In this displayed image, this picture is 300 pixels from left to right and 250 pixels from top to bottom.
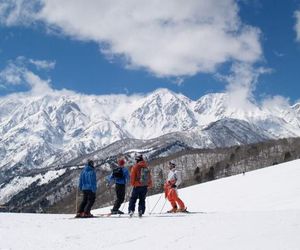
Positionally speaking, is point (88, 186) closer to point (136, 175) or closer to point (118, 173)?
point (118, 173)

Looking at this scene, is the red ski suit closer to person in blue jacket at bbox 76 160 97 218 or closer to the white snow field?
person in blue jacket at bbox 76 160 97 218

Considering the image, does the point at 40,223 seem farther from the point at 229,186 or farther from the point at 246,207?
the point at 229,186

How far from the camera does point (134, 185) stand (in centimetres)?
1950

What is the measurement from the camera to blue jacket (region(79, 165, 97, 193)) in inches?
809

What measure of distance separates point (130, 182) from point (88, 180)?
185 cm

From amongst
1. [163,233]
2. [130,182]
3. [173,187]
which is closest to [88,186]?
[130,182]

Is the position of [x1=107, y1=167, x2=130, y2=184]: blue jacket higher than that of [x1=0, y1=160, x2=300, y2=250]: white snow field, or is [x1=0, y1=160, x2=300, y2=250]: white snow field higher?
[x1=107, y1=167, x2=130, y2=184]: blue jacket

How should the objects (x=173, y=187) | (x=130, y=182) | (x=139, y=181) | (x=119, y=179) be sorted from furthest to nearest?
(x=173, y=187), (x=119, y=179), (x=130, y=182), (x=139, y=181)

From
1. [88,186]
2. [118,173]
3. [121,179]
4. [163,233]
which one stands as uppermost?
[118,173]

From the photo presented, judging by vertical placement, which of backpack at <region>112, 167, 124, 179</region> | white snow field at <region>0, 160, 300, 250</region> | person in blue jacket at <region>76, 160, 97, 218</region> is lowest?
white snow field at <region>0, 160, 300, 250</region>

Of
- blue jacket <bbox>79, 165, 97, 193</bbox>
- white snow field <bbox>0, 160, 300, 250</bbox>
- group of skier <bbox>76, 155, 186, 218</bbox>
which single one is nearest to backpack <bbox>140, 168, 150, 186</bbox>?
group of skier <bbox>76, 155, 186, 218</bbox>

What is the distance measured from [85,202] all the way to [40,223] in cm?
385

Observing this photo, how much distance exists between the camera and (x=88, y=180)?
20.6m

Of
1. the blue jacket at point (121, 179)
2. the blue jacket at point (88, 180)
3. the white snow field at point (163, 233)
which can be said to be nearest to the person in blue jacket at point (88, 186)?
the blue jacket at point (88, 180)
